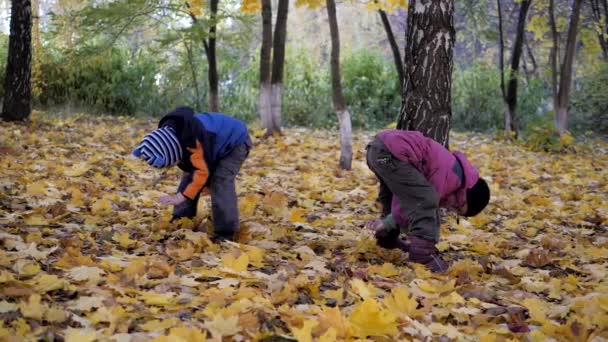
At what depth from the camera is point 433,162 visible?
362 cm

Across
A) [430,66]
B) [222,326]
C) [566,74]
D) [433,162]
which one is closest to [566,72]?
[566,74]

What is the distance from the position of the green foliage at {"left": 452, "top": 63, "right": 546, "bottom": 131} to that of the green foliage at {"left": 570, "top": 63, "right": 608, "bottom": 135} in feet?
2.92

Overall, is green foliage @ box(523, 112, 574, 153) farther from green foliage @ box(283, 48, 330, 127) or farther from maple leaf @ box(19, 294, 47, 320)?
maple leaf @ box(19, 294, 47, 320)

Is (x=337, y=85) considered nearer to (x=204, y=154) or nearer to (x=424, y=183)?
(x=204, y=154)

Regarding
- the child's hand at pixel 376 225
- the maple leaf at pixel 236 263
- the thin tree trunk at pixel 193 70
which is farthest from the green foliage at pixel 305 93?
the maple leaf at pixel 236 263

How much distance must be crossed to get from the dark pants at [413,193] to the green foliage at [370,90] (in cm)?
1083

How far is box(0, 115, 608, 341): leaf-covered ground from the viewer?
2.25 metres

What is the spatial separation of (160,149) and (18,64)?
7000mm

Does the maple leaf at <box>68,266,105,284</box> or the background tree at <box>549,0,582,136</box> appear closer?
the maple leaf at <box>68,266,105,284</box>

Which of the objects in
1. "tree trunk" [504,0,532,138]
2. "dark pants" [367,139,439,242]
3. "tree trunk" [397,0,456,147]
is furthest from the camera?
"tree trunk" [504,0,532,138]


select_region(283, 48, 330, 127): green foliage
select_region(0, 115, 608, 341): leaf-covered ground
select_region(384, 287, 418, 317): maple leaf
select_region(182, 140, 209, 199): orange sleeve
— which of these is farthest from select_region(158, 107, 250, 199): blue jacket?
select_region(283, 48, 330, 127): green foliage

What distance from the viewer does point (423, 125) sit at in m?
4.70

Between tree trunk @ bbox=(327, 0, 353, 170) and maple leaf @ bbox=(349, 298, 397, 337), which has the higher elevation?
tree trunk @ bbox=(327, 0, 353, 170)

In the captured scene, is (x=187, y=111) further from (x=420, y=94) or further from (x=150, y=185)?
(x=150, y=185)
